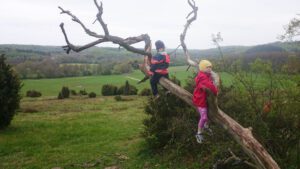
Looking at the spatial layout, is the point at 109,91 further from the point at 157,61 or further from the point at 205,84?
the point at 205,84

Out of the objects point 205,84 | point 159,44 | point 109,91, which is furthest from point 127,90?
point 205,84

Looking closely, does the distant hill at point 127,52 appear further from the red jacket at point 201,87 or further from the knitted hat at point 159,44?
the red jacket at point 201,87

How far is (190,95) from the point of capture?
802cm

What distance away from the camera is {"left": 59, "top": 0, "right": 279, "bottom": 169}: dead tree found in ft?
21.0

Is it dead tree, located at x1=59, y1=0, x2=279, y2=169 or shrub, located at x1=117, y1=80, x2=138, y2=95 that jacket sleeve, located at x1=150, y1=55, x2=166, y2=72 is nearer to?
dead tree, located at x1=59, y1=0, x2=279, y2=169

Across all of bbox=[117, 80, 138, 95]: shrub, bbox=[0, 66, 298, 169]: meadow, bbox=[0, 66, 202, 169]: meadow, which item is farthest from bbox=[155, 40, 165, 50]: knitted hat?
bbox=[117, 80, 138, 95]: shrub

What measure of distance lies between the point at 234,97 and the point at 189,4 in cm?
309

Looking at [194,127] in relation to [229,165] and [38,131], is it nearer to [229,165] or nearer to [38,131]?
[229,165]

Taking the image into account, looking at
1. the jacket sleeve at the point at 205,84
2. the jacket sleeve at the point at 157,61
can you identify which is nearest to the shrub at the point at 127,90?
the jacket sleeve at the point at 157,61

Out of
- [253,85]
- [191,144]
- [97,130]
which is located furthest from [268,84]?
[97,130]

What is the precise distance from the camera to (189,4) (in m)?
9.74

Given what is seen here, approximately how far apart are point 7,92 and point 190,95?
570 inches

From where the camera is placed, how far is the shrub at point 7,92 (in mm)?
18891

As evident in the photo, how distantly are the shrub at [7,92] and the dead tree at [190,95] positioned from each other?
12.1 meters
